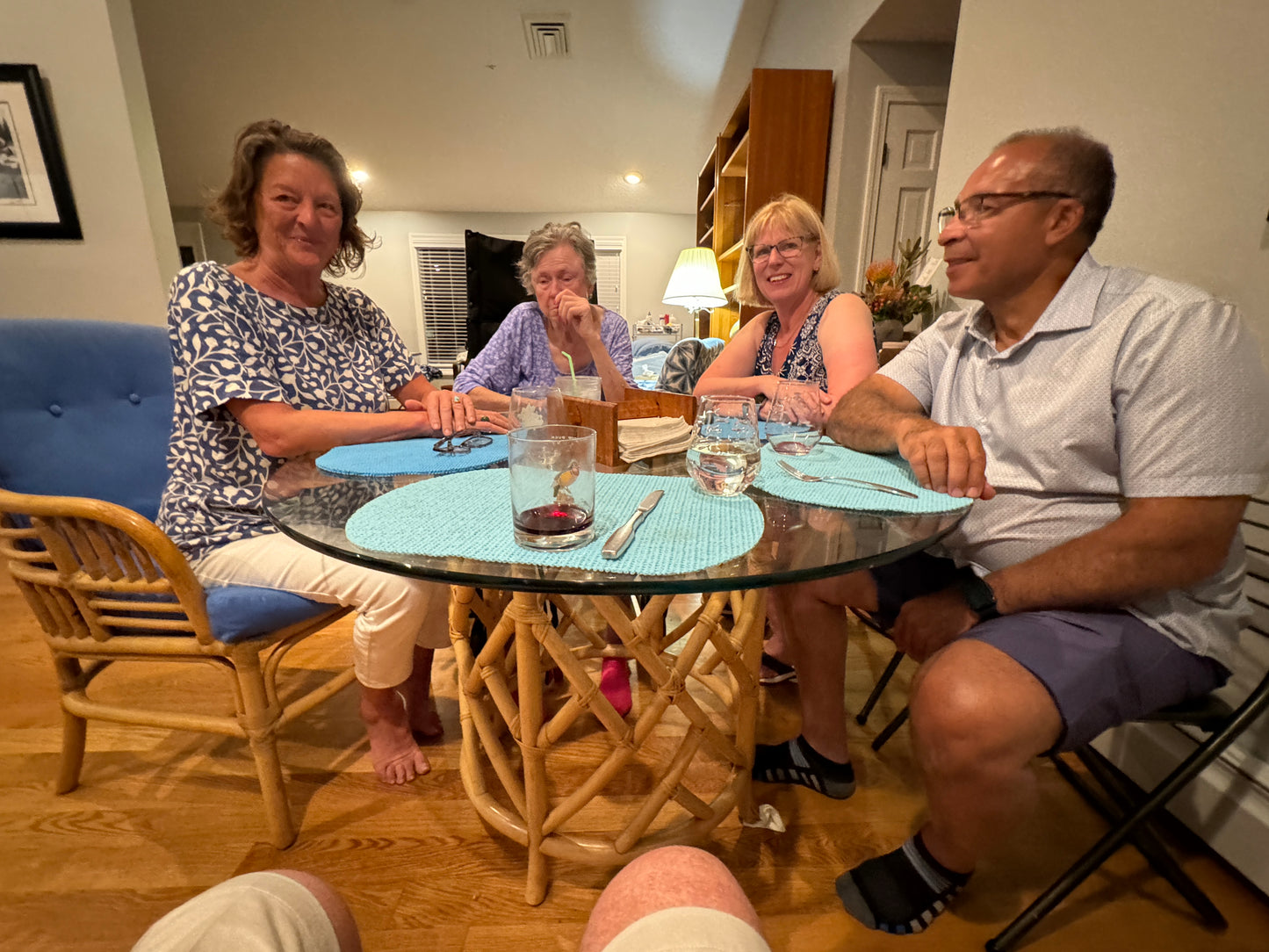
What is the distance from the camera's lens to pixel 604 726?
107cm

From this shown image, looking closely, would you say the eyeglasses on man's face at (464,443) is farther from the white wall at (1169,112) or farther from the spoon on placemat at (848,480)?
the white wall at (1169,112)

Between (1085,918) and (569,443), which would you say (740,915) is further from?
(1085,918)

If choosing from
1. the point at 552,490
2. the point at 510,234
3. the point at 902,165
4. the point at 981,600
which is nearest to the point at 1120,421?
the point at 981,600

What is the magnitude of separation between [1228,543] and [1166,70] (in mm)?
1008

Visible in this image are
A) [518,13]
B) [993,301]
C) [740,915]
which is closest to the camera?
[740,915]

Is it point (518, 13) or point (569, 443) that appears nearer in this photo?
point (569, 443)

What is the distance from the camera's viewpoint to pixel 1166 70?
1.16 m

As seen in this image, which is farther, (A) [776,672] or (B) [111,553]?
(A) [776,672]

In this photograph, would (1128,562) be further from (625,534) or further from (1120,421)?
(625,534)

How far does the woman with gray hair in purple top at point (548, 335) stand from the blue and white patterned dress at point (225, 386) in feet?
2.00

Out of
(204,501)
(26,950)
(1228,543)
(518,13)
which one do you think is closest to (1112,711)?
(1228,543)

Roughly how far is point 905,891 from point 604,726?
0.58 metres

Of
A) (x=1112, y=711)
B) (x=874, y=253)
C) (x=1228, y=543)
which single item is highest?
(x=874, y=253)

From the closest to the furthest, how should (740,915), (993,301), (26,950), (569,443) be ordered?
(740,915) < (569,443) < (26,950) < (993,301)
